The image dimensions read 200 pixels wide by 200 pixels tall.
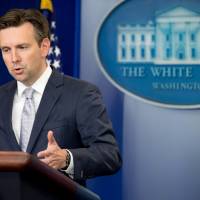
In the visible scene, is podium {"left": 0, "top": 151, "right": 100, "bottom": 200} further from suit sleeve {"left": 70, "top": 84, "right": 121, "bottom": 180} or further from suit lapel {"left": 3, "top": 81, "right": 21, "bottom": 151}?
suit lapel {"left": 3, "top": 81, "right": 21, "bottom": 151}

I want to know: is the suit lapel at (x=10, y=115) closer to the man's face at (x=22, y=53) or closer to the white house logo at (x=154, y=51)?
the man's face at (x=22, y=53)

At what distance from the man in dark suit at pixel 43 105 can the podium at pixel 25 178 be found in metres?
0.69

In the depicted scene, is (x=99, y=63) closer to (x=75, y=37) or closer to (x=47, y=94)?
(x=75, y=37)

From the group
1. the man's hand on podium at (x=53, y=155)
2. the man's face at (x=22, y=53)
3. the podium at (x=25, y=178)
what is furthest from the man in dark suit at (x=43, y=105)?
the podium at (x=25, y=178)

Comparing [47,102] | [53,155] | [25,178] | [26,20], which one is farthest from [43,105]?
[25,178]

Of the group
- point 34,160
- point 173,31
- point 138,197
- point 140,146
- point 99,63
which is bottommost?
point 138,197

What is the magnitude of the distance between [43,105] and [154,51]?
1.27m

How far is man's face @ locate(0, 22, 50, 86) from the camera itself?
1683mm

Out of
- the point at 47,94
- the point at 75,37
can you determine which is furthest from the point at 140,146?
the point at 47,94

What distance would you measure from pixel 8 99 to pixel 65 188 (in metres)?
0.92

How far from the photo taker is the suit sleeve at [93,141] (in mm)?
1498

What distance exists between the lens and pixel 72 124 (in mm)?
1684

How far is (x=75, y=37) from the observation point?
9.62ft

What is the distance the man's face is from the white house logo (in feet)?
3.75
